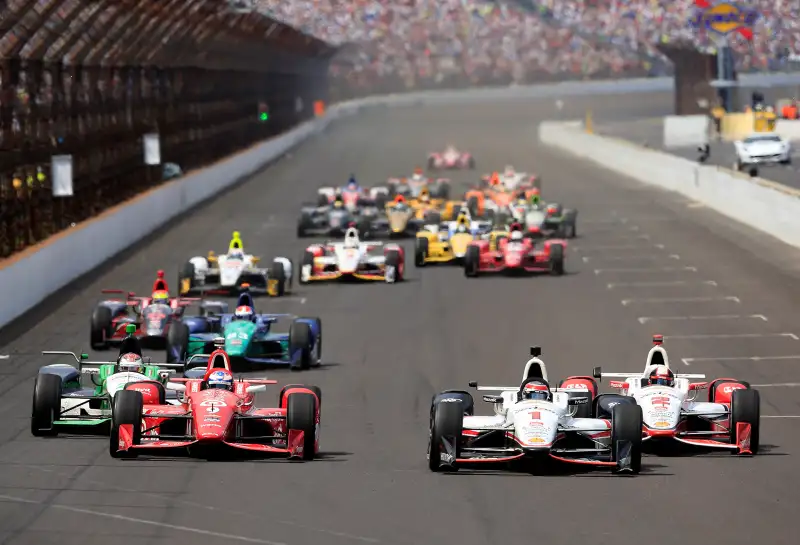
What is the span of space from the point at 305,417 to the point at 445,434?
1.36 meters

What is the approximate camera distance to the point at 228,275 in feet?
108

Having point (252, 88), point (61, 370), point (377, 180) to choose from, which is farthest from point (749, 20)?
point (61, 370)

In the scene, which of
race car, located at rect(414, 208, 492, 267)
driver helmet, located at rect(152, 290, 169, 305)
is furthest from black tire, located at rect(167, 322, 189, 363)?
race car, located at rect(414, 208, 492, 267)

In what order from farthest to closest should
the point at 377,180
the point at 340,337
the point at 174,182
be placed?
the point at 377,180 → the point at 174,182 → the point at 340,337

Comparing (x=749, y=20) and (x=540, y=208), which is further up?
(x=749, y=20)

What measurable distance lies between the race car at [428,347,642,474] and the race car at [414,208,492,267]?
21379 millimetres

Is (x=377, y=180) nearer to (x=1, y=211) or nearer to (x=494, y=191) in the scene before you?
(x=494, y=191)

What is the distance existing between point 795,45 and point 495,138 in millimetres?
45437

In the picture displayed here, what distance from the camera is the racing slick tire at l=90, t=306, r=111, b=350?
25609mm

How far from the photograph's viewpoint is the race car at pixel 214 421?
16516mm

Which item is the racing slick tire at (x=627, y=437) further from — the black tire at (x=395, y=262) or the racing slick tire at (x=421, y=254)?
the racing slick tire at (x=421, y=254)

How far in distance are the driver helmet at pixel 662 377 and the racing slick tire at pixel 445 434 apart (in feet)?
7.81

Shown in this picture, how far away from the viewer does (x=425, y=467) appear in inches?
651

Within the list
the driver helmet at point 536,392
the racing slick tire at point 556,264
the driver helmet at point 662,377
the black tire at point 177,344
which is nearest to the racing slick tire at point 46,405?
the black tire at point 177,344
